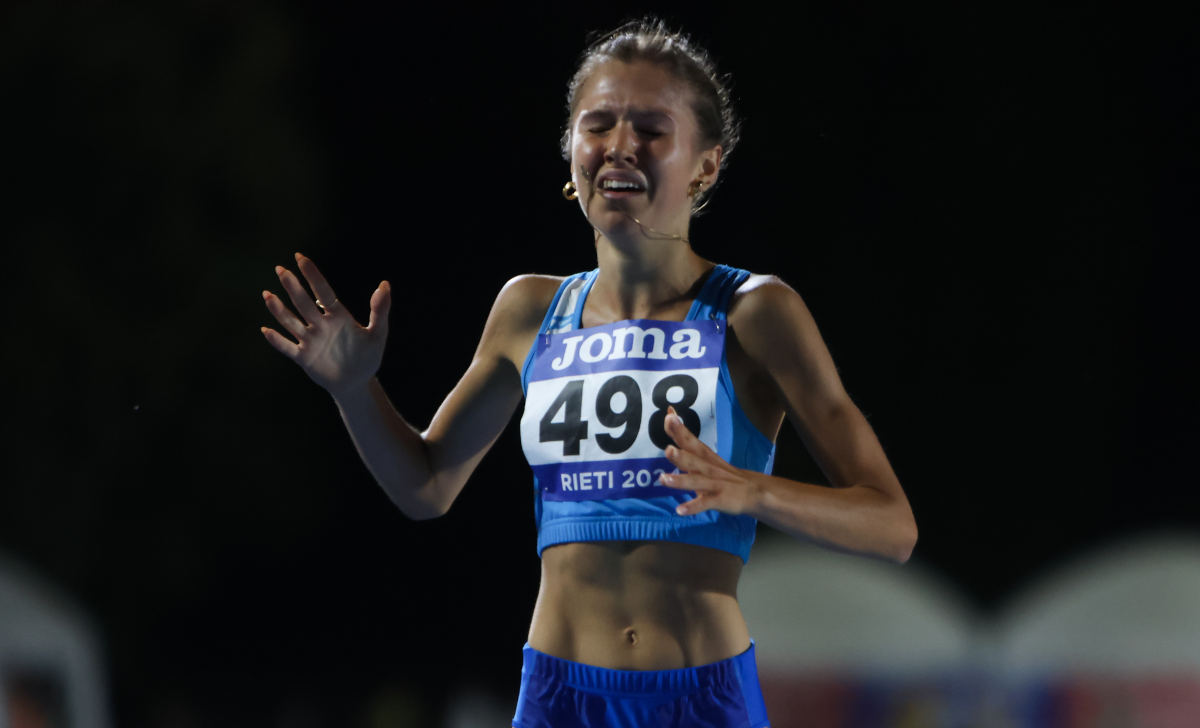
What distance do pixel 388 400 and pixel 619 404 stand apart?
0.34m

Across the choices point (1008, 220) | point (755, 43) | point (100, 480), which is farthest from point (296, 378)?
point (1008, 220)

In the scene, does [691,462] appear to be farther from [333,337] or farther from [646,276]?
[333,337]

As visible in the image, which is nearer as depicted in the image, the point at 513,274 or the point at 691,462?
the point at 691,462

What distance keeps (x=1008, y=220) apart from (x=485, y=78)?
1598 mm

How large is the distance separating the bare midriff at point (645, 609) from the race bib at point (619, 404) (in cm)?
7

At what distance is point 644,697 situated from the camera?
4.65 feet

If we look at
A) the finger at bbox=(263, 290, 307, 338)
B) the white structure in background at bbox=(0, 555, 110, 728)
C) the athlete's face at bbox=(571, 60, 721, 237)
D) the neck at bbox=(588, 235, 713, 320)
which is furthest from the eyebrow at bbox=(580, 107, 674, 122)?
the white structure in background at bbox=(0, 555, 110, 728)

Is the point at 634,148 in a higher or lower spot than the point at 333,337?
higher

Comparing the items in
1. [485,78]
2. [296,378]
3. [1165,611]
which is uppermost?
[485,78]

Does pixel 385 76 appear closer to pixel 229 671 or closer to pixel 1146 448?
pixel 229 671

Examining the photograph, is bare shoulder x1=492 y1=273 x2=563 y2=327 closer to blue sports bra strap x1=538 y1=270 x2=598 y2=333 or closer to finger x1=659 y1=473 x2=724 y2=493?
blue sports bra strap x1=538 y1=270 x2=598 y2=333

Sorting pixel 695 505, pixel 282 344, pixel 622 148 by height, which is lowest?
pixel 695 505

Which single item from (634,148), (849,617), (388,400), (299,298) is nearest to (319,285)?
(299,298)

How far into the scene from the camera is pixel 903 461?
12.4 ft
